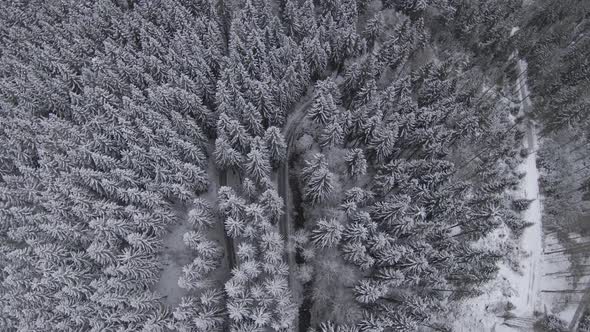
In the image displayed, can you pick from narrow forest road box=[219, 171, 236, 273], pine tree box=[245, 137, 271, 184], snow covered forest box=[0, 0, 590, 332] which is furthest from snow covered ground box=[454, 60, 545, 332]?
pine tree box=[245, 137, 271, 184]

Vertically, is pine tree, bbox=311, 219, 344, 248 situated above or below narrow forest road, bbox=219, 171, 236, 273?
above

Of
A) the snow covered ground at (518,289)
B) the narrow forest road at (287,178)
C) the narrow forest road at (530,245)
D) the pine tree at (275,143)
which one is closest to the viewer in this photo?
the pine tree at (275,143)

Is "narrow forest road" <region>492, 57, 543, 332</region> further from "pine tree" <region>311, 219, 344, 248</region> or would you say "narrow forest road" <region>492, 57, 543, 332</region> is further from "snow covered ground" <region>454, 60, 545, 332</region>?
"pine tree" <region>311, 219, 344, 248</region>

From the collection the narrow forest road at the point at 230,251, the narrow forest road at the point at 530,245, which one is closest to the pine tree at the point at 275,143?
the narrow forest road at the point at 230,251

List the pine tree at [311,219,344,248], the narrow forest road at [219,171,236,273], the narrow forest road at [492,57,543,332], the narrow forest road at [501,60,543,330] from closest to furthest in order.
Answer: the pine tree at [311,219,344,248]
the narrow forest road at [219,171,236,273]
the narrow forest road at [492,57,543,332]
the narrow forest road at [501,60,543,330]

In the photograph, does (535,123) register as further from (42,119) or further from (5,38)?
(5,38)

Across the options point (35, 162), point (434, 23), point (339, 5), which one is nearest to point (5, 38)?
point (35, 162)

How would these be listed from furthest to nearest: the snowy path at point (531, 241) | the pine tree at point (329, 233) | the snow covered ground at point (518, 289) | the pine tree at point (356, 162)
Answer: the snowy path at point (531, 241) → the snow covered ground at point (518, 289) → the pine tree at point (356, 162) → the pine tree at point (329, 233)

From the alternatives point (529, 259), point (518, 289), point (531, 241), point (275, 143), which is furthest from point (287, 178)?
point (531, 241)

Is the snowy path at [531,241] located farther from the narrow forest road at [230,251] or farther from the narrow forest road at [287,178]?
the narrow forest road at [230,251]
